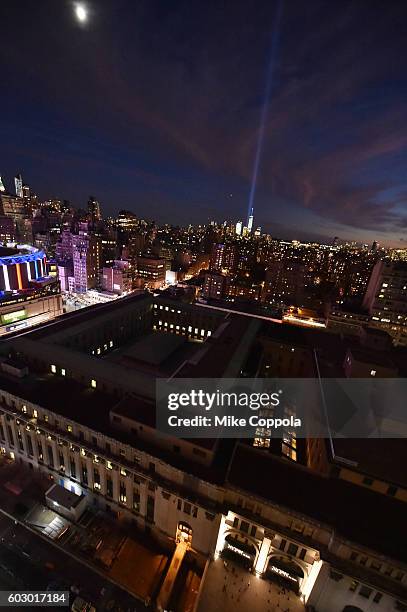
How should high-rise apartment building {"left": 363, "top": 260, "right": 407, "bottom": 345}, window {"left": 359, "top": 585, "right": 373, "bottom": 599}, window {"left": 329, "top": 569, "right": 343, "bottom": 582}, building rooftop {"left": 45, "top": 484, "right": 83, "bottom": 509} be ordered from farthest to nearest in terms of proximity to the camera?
high-rise apartment building {"left": 363, "top": 260, "right": 407, "bottom": 345} < building rooftop {"left": 45, "top": 484, "right": 83, "bottom": 509} < window {"left": 329, "top": 569, "right": 343, "bottom": 582} < window {"left": 359, "top": 585, "right": 373, "bottom": 599}

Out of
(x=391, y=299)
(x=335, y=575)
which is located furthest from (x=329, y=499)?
(x=391, y=299)

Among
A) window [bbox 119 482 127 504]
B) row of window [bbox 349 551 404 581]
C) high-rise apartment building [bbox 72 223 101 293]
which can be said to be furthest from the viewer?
high-rise apartment building [bbox 72 223 101 293]

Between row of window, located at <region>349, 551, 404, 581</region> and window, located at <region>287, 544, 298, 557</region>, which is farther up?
row of window, located at <region>349, 551, 404, 581</region>

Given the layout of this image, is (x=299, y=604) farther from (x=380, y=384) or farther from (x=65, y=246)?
(x=65, y=246)

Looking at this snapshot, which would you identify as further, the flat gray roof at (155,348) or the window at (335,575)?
the flat gray roof at (155,348)

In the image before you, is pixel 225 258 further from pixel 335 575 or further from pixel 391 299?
pixel 335 575

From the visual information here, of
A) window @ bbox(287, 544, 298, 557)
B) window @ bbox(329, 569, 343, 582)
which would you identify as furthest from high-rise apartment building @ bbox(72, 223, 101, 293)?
window @ bbox(329, 569, 343, 582)

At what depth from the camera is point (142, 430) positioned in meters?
37.4

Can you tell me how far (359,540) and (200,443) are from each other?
19.3 metres

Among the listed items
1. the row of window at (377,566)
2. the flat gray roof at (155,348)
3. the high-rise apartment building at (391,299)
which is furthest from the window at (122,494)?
the high-rise apartment building at (391,299)

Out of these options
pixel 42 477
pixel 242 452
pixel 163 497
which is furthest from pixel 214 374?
pixel 42 477

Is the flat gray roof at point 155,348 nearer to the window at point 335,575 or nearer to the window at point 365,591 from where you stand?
the window at point 335,575

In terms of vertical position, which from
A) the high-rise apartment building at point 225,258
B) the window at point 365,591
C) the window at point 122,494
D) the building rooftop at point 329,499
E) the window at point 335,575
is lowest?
the window at point 122,494

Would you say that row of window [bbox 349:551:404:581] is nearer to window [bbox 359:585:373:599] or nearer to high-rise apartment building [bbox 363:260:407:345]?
window [bbox 359:585:373:599]
